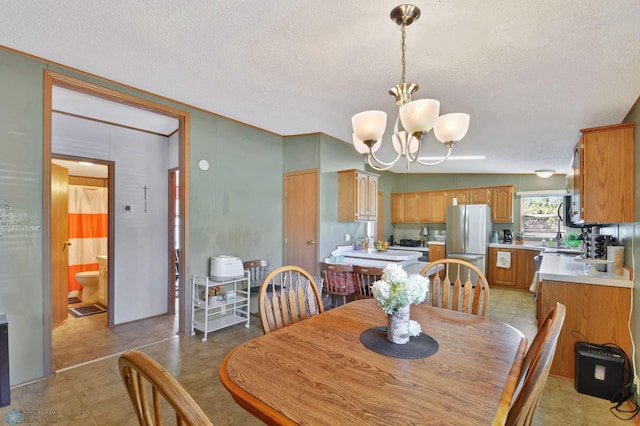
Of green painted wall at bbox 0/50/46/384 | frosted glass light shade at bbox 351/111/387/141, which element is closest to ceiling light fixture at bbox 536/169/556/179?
frosted glass light shade at bbox 351/111/387/141

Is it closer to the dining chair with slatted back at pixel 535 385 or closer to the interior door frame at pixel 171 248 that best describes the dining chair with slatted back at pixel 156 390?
the dining chair with slatted back at pixel 535 385

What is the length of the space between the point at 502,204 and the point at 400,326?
5.86m

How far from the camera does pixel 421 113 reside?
59.8 inches

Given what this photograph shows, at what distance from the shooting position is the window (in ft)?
20.1

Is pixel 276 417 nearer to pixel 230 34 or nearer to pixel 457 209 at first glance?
pixel 230 34

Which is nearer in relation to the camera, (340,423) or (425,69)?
(340,423)

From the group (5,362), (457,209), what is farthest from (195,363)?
(457,209)

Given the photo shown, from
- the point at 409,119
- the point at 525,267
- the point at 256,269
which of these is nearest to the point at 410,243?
the point at 525,267

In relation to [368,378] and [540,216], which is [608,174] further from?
[540,216]

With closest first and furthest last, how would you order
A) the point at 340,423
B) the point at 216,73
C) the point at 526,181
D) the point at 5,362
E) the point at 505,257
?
the point at 340,423 → the point at 5,362 → the point at 216,73 → the point at 505,257 → the point at 526,181

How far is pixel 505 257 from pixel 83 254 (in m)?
7.72

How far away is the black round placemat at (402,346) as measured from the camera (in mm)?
1334

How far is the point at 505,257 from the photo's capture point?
19.2ft

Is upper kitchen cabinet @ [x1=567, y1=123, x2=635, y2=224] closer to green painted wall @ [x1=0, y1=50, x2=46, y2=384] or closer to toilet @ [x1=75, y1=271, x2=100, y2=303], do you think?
green painted wall @ [x1=0, y1=50, x2=46, y2=384]
